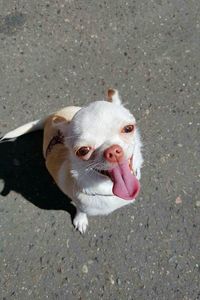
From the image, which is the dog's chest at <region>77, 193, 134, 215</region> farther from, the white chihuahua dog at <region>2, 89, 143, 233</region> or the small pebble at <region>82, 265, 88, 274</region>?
the small pebble at <region>82, 265, 88, 274</region>

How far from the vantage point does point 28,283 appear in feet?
10.7

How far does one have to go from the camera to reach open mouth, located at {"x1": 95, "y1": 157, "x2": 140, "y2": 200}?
2.49 metres

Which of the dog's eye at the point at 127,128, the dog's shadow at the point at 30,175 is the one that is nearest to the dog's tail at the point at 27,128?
the dog's shadow at the point at 30,175

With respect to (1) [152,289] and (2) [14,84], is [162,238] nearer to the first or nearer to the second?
(1) [152,289]

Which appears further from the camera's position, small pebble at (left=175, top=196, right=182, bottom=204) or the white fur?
small pebble at (left=175, top=196, right=182, bottom=204)

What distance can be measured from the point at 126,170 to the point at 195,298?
124cm

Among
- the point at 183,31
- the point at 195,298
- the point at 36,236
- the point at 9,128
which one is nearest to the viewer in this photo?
the point at 195,298

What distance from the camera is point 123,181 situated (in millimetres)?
2516

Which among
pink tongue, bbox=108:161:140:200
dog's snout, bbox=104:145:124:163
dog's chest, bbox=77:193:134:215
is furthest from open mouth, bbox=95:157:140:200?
dog's chest, bbox=77:193:134:215

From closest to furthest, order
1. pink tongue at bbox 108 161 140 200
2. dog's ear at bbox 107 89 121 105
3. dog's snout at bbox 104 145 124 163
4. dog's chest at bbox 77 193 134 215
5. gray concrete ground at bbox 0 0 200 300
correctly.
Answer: dog's snout at bbox 104 145 124 163 < pink tongue at bbox 108 161 140 200 < dog's ear at bbox 107 89 121 105 < dog's chest at bbox 77 193 134 215 < gray concrete ground at bbox 0 0 200 300

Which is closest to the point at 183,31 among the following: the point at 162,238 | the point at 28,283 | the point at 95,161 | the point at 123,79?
the point at 123,79

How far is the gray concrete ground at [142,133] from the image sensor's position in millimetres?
3266

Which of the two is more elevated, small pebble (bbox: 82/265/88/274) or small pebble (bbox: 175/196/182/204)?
small pebble (bbox: 175/196/182/204)

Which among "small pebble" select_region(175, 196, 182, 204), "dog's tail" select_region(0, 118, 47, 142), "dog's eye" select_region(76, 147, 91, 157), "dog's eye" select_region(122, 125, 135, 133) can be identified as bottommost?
"small pebble" select_region(175, 196, 182, 204)
